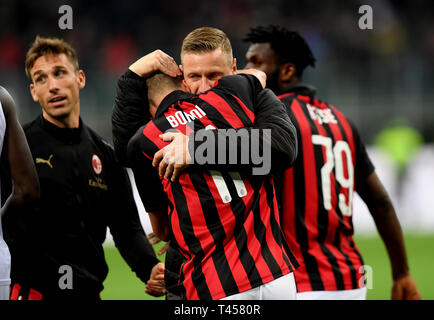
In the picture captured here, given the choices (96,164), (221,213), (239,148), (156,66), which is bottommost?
(221,213)

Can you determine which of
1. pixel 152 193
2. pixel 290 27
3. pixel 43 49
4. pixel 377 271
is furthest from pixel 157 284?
pixel 290 27

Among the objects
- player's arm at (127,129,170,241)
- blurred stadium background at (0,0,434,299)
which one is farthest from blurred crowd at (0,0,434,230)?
player's arm at (127,129,170,241)

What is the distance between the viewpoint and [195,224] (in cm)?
268

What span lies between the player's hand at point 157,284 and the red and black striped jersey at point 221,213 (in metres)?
0.90

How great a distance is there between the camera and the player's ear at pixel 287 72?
4.12m

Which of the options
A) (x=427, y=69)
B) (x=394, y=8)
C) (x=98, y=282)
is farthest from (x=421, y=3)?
(x=98, y=282)

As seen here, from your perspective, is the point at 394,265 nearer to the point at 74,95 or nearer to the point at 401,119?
the point at 74,95

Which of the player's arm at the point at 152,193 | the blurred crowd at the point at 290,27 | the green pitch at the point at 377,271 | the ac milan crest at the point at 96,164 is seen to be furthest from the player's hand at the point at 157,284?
the blurred crowd at the point at 290,27

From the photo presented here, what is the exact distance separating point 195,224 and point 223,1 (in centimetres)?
1342

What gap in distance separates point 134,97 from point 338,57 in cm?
1202

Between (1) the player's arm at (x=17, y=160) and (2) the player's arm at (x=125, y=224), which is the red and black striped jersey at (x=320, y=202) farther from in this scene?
(1) the player's arm at (x=17, y=160)

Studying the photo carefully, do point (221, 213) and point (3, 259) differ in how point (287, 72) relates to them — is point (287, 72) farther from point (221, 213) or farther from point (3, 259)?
point (3, 259)

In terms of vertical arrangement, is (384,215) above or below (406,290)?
above

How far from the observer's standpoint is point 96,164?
396cm
